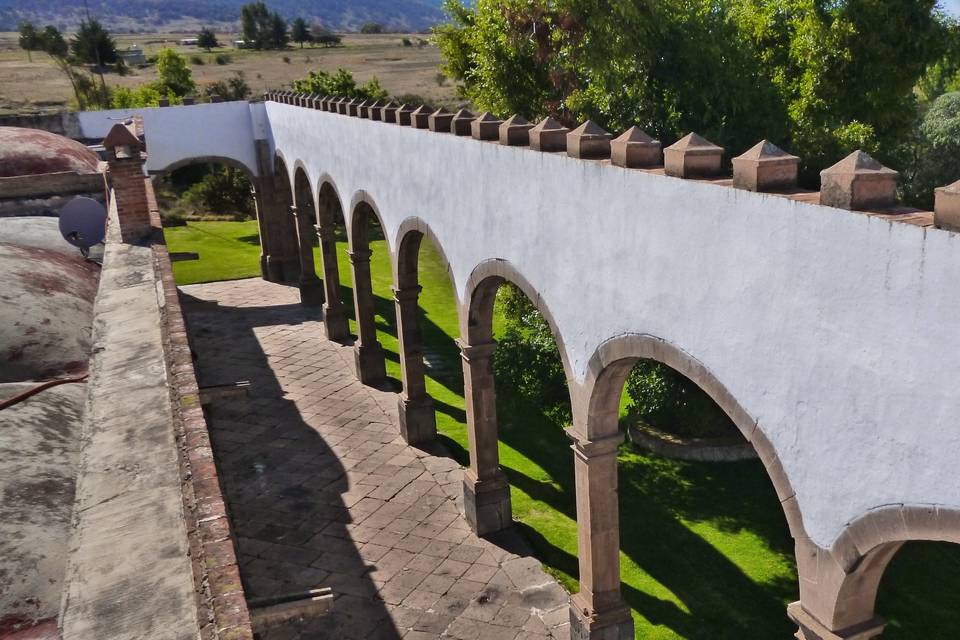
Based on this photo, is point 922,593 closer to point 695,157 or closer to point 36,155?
point 695,157

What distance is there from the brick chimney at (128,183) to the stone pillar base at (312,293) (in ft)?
31.5

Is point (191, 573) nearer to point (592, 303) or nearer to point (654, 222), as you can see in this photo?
point (654, 222)

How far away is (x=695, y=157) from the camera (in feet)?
18.5

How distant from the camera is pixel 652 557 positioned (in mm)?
9820

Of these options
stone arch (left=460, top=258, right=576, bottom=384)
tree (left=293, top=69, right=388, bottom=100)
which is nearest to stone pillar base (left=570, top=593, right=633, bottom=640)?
stone arch (left=460, top=258, right=576, bottom=384)

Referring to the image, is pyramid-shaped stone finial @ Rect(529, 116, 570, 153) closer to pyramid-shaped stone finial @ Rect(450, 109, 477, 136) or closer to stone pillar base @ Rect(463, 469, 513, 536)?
Answer: pyramid-shaped stone finial @ Rect(450, 109, 477, 136)

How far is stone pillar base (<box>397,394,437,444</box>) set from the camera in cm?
1270

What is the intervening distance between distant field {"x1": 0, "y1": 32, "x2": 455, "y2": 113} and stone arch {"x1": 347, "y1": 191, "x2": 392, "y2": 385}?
44.9 m

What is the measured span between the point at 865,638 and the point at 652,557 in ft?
15.7

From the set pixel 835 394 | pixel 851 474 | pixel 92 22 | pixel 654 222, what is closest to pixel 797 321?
pixel 835 394

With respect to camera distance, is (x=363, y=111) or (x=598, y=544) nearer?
(x=598, y=544)

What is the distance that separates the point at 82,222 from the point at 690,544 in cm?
884

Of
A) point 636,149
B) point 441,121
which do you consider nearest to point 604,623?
point 636,149

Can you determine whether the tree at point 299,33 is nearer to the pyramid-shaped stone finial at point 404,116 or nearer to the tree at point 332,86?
the tree at point 332,86
